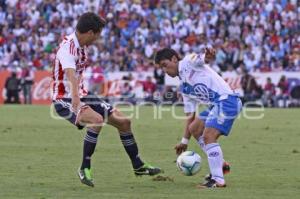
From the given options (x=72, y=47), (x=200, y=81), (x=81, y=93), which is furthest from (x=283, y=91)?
(x=72, y=47)

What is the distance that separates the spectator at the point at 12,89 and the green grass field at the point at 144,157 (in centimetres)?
1157

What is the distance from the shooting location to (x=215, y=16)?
137 feet

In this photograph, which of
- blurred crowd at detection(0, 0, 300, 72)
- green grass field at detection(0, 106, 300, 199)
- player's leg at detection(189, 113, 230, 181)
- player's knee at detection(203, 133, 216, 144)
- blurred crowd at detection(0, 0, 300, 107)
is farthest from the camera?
blurred crowd at detection(0, 0, 300, 72)

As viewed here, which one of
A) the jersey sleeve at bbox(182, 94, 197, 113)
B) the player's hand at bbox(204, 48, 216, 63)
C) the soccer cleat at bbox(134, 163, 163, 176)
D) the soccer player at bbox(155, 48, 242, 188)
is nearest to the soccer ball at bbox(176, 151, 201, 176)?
the soccer player at bbox(155, 48, 242, 188)

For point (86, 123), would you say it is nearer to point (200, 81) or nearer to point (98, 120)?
point (98, 120)

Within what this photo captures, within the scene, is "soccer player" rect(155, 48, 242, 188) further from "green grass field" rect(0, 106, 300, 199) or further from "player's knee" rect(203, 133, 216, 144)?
"green grass field" rect(0, 106, 300, 199)

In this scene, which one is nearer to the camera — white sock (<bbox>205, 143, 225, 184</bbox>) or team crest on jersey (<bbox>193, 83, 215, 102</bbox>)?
white sock (<bbox>205, 143, 225, 184</bbox>)

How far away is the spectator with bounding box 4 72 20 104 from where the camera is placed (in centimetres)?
3775

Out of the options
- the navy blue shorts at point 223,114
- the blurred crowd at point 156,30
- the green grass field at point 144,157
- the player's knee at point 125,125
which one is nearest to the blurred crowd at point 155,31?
the blurred crowd at point 156,30

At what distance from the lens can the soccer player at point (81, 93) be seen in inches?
451

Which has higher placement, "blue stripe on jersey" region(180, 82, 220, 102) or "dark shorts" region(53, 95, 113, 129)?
"blue stripe on jersey" region(180, 82, 220, 102)

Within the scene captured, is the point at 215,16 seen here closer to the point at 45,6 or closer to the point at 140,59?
the point at 140,59

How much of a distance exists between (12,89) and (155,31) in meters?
7.81

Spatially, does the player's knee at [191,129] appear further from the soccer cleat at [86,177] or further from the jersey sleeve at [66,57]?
the jersey sleeve at [66,57]
